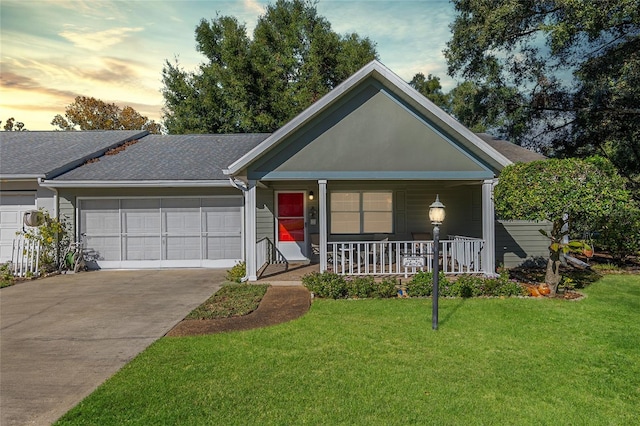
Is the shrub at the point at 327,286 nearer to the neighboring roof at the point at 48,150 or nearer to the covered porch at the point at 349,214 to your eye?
the covered porch at the point at 349,214

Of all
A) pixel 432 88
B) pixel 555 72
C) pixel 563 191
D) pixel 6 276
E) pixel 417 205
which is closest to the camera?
pixel 563 191

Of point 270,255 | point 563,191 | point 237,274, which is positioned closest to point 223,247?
point 270,255

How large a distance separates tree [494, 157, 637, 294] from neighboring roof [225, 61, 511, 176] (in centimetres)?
106

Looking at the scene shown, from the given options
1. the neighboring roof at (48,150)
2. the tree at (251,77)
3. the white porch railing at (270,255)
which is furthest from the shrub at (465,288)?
the tree at (251,77)

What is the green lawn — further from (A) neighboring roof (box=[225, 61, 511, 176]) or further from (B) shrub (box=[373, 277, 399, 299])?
(A) neighboring roof (box=[225, 61, 511, 176])

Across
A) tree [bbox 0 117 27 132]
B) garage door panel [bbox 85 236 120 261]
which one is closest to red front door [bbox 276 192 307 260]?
garage door panel [bbox 85 236 120 261]

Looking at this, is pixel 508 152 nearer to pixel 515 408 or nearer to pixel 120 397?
pixel 515 408

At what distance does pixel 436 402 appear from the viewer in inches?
146

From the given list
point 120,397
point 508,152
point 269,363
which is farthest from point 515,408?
point 508,152

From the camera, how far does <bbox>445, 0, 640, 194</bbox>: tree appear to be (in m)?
14.1

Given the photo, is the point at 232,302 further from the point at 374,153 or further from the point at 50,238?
the point at 50,238

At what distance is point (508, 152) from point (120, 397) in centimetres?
1376

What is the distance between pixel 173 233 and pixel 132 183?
1.96 m

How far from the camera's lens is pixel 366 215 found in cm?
1205
